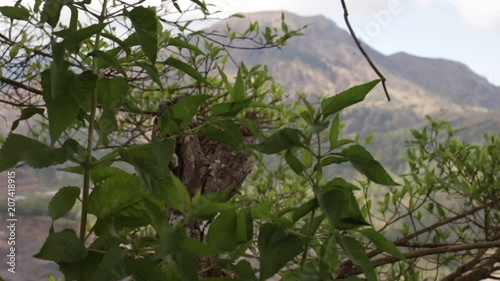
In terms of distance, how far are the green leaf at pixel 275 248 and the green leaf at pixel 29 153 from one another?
0.43ft

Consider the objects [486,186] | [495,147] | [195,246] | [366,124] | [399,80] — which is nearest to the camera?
[195,246]

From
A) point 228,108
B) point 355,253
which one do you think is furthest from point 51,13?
point 355,253

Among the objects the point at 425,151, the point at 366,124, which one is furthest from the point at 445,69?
the point at 425,151

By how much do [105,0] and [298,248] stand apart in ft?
0.68

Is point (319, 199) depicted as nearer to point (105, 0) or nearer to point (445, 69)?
point (105, 0)

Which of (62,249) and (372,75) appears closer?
(62,249)

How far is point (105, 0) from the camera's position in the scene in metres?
0.40

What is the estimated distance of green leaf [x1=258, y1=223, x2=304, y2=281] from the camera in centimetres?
37

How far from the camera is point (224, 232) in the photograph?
373mm

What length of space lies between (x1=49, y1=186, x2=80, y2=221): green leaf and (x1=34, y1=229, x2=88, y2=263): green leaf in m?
0.05

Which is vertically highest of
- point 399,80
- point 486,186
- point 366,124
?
point 399,80

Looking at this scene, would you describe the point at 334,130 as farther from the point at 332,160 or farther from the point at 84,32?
the point at 84,32

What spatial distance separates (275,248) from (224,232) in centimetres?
3

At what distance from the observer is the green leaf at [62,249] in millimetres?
352
